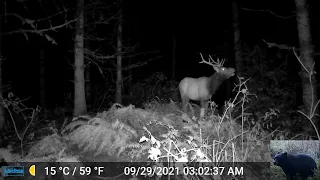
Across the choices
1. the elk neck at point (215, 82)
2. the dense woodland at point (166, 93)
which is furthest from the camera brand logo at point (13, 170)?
the elk neck at point (215, 82)

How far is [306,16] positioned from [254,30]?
427 inches

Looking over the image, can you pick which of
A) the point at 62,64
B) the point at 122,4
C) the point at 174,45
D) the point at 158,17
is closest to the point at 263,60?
the point at 122,4

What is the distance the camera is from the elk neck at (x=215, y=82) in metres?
8.31

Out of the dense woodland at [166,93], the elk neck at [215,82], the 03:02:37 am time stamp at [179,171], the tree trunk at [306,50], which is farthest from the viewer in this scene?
the elk neck at [215,82]

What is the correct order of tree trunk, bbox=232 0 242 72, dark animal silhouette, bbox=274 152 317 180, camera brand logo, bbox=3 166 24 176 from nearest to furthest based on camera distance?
dark animal silhouette, bbox=274 152 317 180
camera brand logo, bbox=3 166 24 176
tree trunk, bbox=232 0 242 72

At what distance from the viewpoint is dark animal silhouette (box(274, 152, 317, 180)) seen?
3.92m

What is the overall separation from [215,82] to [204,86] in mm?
394

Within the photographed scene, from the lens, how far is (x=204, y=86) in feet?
28.3

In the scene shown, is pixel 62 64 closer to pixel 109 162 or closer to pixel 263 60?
pixel 263 60
